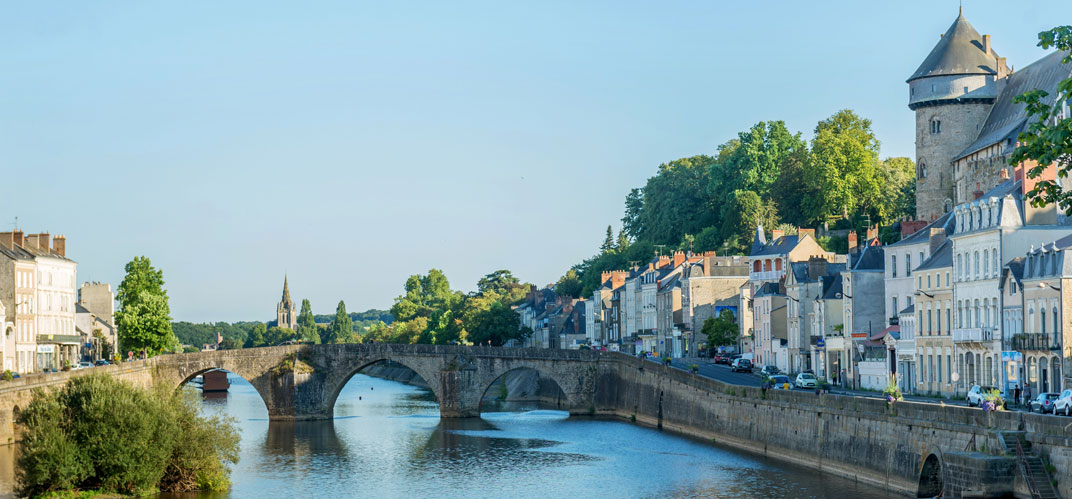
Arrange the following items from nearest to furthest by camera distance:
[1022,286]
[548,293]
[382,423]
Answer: [1022,286]
[382,423]
[548,293]

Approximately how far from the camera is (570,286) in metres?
143

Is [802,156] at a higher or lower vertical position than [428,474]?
higher

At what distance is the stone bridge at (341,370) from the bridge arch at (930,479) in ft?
142

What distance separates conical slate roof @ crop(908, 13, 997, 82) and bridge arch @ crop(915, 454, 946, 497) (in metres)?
48.7

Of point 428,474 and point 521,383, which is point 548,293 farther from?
point 428,474

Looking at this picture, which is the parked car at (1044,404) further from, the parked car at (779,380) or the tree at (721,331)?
the tree at (721,331)

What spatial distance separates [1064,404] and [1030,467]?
5.73 meters

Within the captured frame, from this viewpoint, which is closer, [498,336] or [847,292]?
[847,292]

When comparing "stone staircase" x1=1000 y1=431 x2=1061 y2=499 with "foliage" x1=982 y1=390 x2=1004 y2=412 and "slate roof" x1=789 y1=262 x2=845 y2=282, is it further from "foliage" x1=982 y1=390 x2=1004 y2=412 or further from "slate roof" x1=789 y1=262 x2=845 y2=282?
"slate roof" x1=789 y1=262 x2=845 y2=282


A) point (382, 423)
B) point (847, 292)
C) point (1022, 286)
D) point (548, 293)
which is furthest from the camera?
point (548, 293)

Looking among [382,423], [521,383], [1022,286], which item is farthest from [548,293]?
[1022,286]

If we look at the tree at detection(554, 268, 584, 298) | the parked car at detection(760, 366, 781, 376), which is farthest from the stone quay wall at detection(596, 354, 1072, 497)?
the tree at detection(554, 268, 584, 298)

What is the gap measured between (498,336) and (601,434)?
5108cm

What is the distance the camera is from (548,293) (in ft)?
493
